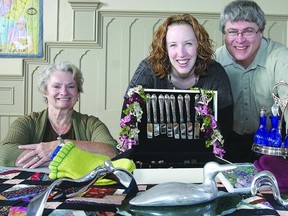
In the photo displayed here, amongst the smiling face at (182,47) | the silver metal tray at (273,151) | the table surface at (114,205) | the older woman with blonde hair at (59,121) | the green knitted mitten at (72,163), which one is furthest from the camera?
the older woman with blonde hair at (59,121)

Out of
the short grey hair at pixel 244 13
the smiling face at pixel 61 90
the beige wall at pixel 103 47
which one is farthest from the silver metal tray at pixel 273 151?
the beige wall at pixel 103 47

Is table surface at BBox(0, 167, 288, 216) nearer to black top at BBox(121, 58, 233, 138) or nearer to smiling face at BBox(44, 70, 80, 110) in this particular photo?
black top at BBox(121, 58, 233, 138)

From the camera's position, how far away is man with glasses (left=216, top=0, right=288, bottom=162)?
129 cm

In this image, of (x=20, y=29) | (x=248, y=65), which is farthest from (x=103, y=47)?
(x=248, y=65)

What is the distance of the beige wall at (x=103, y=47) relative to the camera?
8.56 feet

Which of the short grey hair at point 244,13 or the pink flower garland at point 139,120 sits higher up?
the short grey hair at point 244,13

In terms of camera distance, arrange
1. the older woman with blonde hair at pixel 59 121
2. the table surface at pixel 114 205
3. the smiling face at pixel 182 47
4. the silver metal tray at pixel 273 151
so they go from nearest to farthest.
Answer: the table surface at pixel 114 205 → the silver metal tray at pixel 273 151 → the smiling face at pixel 182 47 → the older woman with blonde hair at pixel 59 121

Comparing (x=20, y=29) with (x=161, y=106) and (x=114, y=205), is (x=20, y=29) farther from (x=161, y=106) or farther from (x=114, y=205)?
(x=114, y=205)

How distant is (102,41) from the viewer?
262 cm

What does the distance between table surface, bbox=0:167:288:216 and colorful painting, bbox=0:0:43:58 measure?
210 centimetres

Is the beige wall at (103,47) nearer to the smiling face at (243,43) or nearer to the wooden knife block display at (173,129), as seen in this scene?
the smiling face at (243,43)

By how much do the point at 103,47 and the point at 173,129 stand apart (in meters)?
1.69

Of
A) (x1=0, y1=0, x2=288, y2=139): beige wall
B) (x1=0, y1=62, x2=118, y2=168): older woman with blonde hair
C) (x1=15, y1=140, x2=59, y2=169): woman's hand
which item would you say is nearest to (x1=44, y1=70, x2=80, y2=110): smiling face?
(x1=0, y1=62, x2=118, y2=168): older woman with blonde hair

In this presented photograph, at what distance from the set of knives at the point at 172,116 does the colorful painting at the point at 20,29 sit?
5.90 feet
